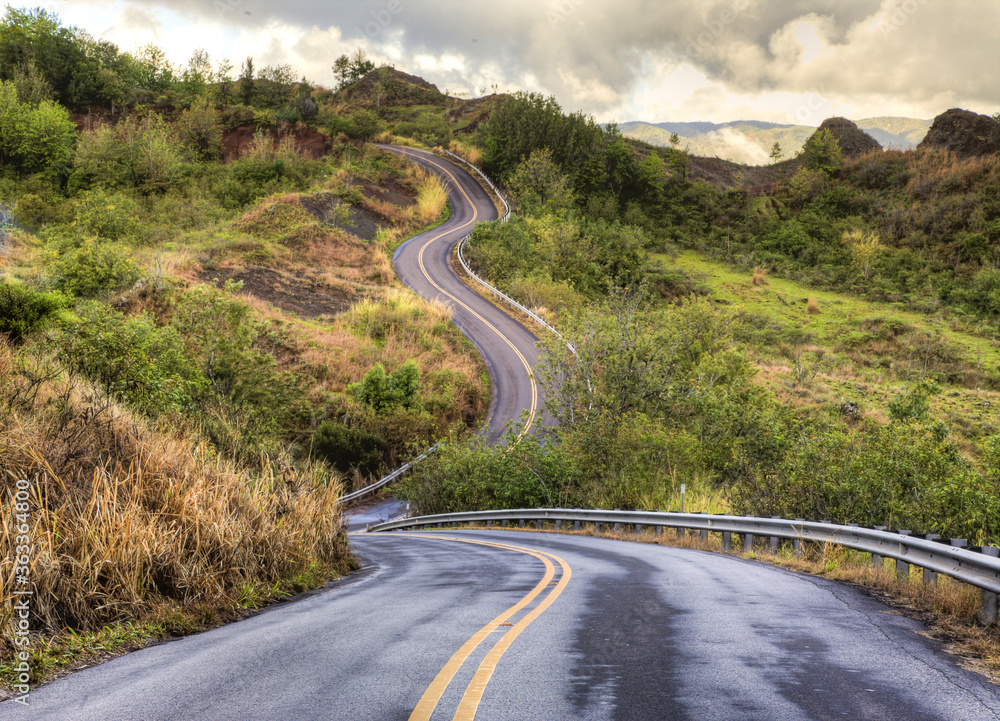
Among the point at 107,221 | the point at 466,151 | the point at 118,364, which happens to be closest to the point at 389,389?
the point at 118,364

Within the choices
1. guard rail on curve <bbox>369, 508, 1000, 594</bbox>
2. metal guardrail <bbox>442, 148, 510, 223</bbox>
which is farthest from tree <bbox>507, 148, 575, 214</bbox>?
guard rail on curve <bbox>369, 508, 1000, 594</bbox>

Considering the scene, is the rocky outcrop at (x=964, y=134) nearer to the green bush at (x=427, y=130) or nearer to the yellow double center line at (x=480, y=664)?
the green bush at (x=427, y=130)

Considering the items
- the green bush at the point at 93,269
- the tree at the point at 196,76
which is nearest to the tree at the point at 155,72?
the tree at the point at 196,76

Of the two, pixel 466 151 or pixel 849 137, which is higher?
pixel 849 137

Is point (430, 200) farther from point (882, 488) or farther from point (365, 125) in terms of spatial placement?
point (882, 488)

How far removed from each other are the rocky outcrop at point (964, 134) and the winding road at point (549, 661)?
70494mm

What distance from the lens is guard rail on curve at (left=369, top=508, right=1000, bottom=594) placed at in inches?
224

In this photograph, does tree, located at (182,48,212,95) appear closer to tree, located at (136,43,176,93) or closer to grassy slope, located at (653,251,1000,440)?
tree, located at (136,43,176,93)

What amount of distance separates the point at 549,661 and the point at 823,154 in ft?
247

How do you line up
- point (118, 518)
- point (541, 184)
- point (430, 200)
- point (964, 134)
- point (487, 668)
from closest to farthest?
point (487, 668)
point (118, 518)
point (541, 184)
point (430, 200)
point (964, 134)

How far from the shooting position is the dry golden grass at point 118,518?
5246 millimetres

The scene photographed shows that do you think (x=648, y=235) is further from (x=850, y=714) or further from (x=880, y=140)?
(x=850, y=714)

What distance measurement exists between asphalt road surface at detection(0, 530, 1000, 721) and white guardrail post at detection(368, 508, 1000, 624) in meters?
0.72

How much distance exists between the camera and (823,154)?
67.8 metres
